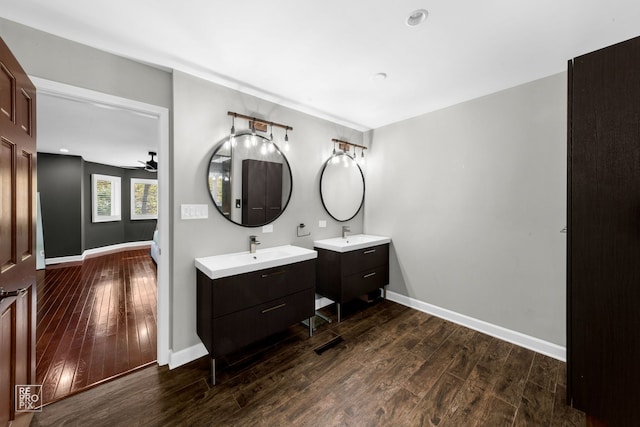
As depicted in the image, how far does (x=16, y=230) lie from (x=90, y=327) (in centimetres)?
188

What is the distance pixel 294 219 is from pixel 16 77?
2.10 meters

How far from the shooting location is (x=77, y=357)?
201cm

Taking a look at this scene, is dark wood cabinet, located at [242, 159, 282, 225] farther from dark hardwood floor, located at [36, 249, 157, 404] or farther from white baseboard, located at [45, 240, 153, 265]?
white baseboard, located at [45, 240, 153, 265]

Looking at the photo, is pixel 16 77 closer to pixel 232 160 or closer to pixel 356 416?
pixel 232 160

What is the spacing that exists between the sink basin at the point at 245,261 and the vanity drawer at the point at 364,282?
2.08ft

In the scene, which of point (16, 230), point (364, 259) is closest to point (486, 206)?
point (364, 259)

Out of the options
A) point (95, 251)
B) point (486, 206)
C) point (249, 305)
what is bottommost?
point (95, 251)

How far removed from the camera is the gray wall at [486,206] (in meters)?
2.06

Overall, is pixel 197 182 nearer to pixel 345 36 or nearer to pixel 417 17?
pixel 345 36

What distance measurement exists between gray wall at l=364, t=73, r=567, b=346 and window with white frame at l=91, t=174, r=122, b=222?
699 cm

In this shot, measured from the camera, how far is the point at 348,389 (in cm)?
171

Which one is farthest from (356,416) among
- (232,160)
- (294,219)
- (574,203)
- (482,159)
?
(482,159)

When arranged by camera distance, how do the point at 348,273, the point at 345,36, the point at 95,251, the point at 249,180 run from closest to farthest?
the point at 345,36 → the point at 249,180 → the point at 348,273 → the point at 95,251

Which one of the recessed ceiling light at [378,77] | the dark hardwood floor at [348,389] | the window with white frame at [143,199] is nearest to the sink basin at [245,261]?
the dark hardwood floor at [348,389]
